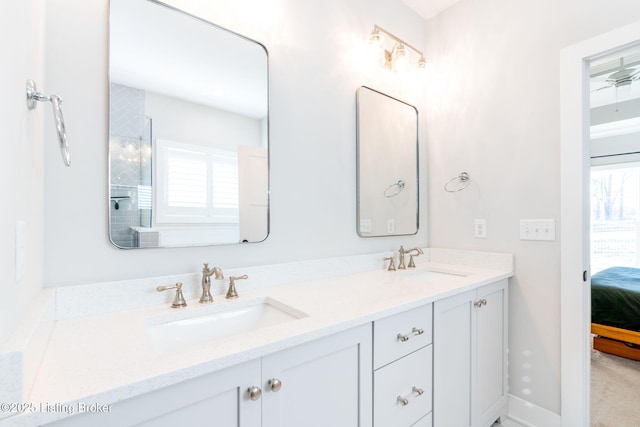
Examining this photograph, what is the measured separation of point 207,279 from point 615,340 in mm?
3292

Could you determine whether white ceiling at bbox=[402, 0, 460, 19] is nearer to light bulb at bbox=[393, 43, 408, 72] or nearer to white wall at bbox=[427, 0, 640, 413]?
white wall at bbox=[427, 0, 640, 413]

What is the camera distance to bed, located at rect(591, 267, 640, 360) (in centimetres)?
252

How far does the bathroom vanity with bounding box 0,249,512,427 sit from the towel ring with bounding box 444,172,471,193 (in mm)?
609

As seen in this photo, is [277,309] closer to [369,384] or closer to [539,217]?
[369,384]

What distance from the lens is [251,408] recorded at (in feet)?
2.60

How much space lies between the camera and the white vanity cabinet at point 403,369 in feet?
3.63

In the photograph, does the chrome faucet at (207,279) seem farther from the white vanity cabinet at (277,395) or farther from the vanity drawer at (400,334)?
the vanity drawer at (400,334)

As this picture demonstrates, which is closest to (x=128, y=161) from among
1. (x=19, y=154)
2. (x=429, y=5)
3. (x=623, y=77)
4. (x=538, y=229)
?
(x=19, y=154)

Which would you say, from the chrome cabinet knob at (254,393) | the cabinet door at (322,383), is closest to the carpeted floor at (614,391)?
the cabinet door at (322,383)

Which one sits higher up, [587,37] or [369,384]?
[587,37]

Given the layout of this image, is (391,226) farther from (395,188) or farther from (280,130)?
(280,130)

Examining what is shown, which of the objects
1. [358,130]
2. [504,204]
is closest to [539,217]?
[504,204]

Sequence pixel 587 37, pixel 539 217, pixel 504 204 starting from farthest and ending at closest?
pixel 504 204 < pixel 539 217 < pixel 587 37

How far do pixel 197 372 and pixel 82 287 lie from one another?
0.61m
